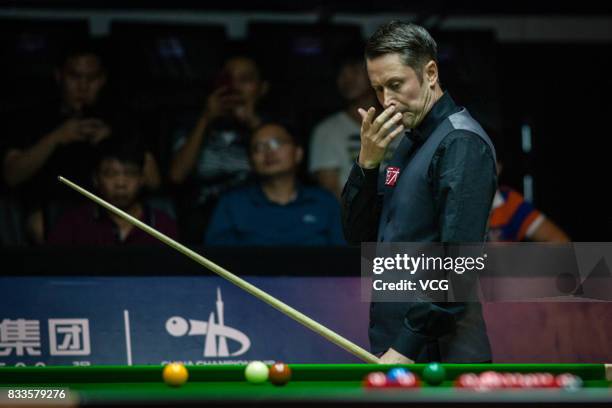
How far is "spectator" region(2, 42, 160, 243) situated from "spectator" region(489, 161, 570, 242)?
1.86 metres

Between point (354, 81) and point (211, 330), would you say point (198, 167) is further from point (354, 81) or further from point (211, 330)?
point (211, 330)

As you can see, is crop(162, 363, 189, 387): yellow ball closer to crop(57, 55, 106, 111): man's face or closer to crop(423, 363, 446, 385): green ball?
crop(423, 363, 446, 385): green ball

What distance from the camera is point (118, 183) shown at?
14.5ft

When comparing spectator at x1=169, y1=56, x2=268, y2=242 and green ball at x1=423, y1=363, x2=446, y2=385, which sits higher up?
spectator at x1=169, y1=56, x2=268, y2=242

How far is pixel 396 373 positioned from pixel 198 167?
124 inches

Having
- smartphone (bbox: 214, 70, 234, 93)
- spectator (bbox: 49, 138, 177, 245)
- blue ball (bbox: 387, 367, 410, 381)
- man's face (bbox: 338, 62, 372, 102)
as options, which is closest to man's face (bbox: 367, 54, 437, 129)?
blue ball (bbox: 387, 367, 410, 381)

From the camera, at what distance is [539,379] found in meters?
1.98

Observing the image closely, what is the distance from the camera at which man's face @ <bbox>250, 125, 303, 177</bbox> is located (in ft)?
15.5

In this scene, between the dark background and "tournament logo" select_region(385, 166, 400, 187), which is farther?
the dark background

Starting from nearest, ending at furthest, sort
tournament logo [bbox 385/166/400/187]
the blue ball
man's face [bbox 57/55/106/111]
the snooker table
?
the snooker table
the blue ball
tournament logo [bbox 385/166/400/187]
man's face [bbox 57/55/106/111]

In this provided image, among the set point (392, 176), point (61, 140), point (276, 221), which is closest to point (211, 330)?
point (276, 221)

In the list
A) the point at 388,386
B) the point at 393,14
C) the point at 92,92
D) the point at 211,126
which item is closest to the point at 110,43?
the point at 92,92

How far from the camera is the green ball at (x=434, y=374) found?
2.09 meters

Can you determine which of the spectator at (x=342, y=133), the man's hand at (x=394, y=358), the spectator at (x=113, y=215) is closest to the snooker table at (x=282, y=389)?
the man's hand at (x=394, y=358)
